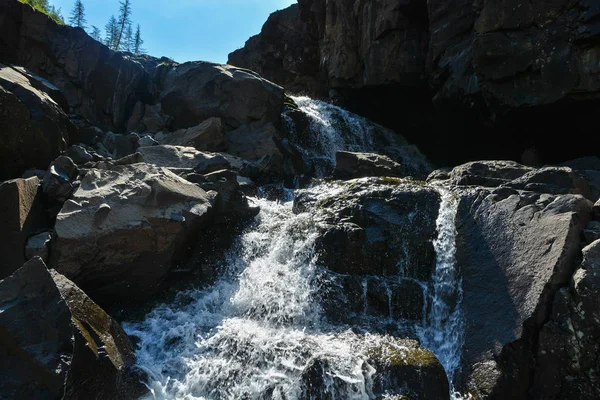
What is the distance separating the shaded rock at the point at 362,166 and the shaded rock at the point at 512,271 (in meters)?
6.35

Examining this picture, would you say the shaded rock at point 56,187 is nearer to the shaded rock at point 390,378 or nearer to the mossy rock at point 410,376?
the shaded rock at point 390,378

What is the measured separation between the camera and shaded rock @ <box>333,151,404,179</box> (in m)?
15.9

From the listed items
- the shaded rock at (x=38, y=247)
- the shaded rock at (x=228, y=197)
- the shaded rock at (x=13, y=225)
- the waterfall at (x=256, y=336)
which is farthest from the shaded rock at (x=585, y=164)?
the shaded rock at (x=13, y=225)

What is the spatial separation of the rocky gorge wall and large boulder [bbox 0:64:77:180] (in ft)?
55.9

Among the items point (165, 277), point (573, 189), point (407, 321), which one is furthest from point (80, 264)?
point (573, 189)

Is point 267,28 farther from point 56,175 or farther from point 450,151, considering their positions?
point 56,175

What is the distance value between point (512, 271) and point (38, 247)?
10.3 meters

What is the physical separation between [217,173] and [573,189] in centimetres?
1021

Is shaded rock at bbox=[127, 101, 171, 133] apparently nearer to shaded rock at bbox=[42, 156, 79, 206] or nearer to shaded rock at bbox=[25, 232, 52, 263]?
shaded rock at bbox=[42, 156, 79, 206]

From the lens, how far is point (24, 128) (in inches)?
478

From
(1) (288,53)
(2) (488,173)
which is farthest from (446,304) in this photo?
(1) (288,53)

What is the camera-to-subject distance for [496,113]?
62.2 feet

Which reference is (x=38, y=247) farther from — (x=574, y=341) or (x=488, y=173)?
(x=488, y=173)

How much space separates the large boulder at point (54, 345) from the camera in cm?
601
